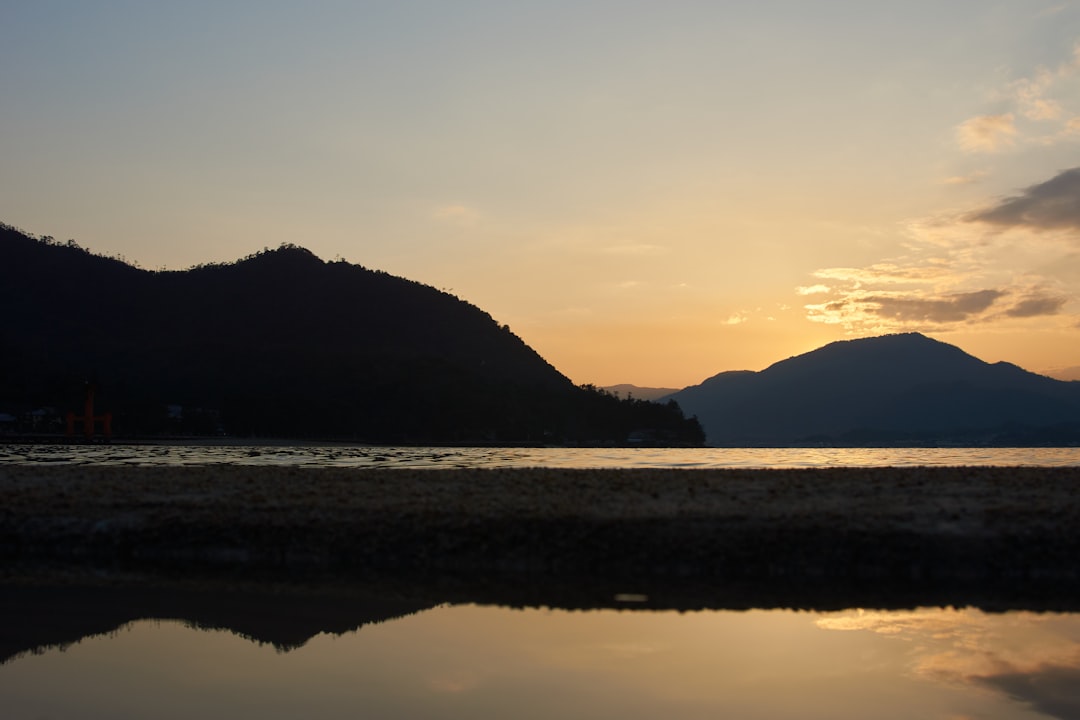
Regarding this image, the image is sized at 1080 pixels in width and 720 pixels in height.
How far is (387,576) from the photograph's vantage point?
741 inches

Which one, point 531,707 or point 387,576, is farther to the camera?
point 387,576

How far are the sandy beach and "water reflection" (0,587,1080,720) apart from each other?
3689 mm

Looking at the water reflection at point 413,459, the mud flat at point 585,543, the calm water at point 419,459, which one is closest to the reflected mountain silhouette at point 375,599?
the mud flat at point 585,543

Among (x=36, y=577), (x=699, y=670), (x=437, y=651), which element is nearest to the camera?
(x=699, y=670)

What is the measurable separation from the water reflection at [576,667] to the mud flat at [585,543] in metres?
1.88

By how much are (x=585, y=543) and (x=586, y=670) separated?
8010mm

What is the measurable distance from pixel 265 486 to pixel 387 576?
11.5 m

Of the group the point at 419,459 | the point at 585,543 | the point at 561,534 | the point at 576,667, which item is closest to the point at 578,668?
the point at 576,667

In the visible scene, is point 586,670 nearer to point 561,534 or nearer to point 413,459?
point 561,534

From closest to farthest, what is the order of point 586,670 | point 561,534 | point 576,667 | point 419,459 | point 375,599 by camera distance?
point 586,670 < point 576,667 < point 375,599 < point 561,534 < point 419,459

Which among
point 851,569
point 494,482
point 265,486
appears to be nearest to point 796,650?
point 851,569

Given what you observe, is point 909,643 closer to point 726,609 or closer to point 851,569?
point 726,609

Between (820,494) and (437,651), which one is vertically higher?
(820,494)

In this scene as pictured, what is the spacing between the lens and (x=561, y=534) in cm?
2048
